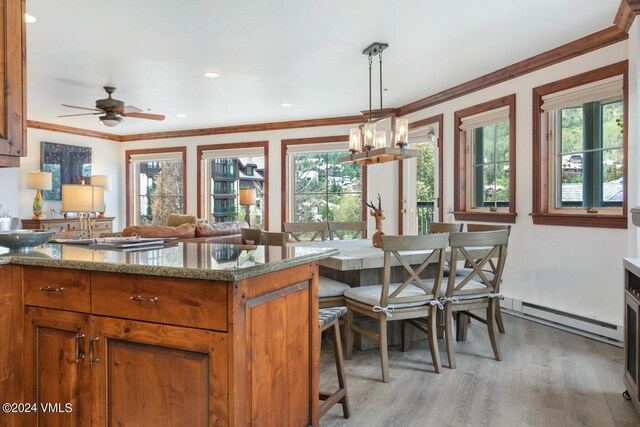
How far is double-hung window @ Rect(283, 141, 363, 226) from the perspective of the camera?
7.00m

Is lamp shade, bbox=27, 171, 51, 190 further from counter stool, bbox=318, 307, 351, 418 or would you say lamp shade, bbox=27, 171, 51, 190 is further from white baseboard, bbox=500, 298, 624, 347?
white baseboard, bbox=500, 298, 624, 347

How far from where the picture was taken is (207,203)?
7.93m

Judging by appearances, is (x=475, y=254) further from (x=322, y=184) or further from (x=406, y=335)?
(x=322, y=184)

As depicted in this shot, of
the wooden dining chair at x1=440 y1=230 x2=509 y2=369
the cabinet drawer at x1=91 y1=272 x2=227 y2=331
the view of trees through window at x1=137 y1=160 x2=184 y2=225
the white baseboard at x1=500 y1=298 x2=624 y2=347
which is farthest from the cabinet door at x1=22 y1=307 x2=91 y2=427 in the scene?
the view of trees through window at x1=137 y1=160 x2=184 y2=225

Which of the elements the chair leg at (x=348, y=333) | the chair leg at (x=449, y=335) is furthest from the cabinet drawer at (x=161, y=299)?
the chair leg at (x=449, y=335)

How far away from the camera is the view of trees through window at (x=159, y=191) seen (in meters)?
8.23

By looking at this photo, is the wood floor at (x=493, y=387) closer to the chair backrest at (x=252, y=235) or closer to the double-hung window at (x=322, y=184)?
the chair backrest at (x=252, y=235)

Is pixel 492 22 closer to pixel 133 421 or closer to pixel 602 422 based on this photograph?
pixel 602 422

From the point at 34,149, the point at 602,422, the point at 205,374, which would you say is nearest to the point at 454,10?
the point at 602,422

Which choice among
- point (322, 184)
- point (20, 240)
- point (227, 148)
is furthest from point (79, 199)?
point (227, 148)

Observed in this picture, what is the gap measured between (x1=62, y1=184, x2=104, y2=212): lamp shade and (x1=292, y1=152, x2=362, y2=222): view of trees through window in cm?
465

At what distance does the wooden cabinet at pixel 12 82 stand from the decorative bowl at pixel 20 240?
0.30 meters

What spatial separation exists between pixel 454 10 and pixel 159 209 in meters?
6.72

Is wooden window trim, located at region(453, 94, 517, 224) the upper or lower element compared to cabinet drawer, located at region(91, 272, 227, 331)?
upper
